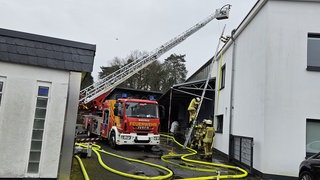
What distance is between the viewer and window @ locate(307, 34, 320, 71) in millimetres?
11461

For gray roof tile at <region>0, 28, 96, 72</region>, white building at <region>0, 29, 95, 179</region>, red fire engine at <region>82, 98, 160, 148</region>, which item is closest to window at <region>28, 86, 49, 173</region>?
white building at <region>0, 29, 95, 179</region>

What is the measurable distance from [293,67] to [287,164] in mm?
3310

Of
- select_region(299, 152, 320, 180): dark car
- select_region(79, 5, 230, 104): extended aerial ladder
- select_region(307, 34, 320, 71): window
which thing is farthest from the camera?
select_region(79, 5, 230, 104): extended aerial ladder

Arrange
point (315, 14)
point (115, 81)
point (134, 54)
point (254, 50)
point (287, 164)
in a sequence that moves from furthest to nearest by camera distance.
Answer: point (134, 54)
point (115, 81)
point (254, 50)
point (315, 14)
point (287, 164)

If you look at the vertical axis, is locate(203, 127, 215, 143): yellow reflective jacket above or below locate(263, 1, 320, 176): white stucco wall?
below

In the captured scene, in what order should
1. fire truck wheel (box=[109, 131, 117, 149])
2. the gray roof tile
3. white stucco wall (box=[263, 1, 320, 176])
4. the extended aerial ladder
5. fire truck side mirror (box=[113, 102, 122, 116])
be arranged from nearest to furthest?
the gray roof tile < white stucco wall (box=[263, 1, 320, 176]) < fire truck side mirror (box=[113, 102, 122, 116]) < fire truck wheel (box=[109, 131, 117, 149]) < the extended aerial ladder

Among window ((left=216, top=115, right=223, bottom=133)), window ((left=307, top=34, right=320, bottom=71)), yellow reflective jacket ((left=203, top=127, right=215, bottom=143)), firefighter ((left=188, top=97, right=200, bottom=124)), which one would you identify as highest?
window ((left=307, top=34, right=320, bottom=71))

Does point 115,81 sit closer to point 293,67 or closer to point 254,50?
point 254,50

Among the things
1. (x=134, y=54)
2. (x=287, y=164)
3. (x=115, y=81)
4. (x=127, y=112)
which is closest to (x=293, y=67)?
(x=287, y=164)

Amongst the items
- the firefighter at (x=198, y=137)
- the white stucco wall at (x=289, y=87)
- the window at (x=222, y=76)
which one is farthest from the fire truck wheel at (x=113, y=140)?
the white stucco wall at (x=289, y=87)

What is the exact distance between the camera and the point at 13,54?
698cm

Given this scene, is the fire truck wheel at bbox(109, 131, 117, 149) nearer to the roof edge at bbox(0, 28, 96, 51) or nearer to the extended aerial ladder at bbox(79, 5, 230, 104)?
the extended aerial ladder at bbox(79, 5, 230, 104)

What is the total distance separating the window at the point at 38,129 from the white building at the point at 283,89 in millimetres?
7172

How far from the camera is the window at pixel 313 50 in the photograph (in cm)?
1146
